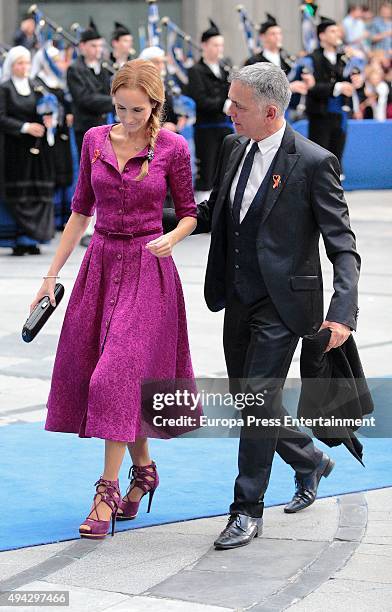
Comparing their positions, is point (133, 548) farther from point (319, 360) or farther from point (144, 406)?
point (319, 360)

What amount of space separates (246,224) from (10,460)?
200cm

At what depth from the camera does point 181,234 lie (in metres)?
5.53

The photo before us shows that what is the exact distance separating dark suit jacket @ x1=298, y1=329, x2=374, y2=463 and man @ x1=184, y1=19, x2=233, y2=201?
34.6 ft

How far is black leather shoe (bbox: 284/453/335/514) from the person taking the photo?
5.88 m

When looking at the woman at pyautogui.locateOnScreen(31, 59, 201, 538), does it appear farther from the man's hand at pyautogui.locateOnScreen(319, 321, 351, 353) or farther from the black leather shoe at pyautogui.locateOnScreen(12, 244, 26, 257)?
the black leather shoe at pyautogui.locateOnScreen(12, 244, 26, 257)

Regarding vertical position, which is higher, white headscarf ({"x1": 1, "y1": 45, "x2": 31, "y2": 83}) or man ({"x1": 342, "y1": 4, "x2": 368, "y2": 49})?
man ({"x1": 342, "y1": 4, "x2": 368, "y2": 49})

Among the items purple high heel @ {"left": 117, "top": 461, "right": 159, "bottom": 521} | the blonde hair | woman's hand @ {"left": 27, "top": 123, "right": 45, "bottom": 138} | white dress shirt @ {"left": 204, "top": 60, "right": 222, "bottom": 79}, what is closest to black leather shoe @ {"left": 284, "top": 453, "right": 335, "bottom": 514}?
purple high heel @ {"left": 117, "top": 461, "right": 159, "bottom": 521}

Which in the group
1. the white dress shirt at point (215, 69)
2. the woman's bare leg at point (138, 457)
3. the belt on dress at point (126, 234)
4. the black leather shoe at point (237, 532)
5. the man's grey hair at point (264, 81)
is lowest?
the black leather shoe at point (237, 532)

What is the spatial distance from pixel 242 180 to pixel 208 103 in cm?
1052

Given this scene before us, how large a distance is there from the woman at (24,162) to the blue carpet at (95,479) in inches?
272

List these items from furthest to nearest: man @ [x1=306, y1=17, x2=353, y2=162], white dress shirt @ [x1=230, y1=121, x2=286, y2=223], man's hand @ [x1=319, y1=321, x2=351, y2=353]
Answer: man @ [x1=306, y1=17, x2=353, y2=162] → white dress shirt @ [x1=230, y1=121, x2=286, y2=223] → man's hand @ [x1=319, y1=321, x2=351, y2=353]

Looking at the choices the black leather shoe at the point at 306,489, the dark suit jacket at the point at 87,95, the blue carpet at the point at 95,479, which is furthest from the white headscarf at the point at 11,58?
the black leather shoe at the point at 306,489

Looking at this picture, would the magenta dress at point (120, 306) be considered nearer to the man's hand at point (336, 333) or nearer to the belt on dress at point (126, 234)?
the belt on dress at point (126, 234)

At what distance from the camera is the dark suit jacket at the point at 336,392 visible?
17.8 feet
